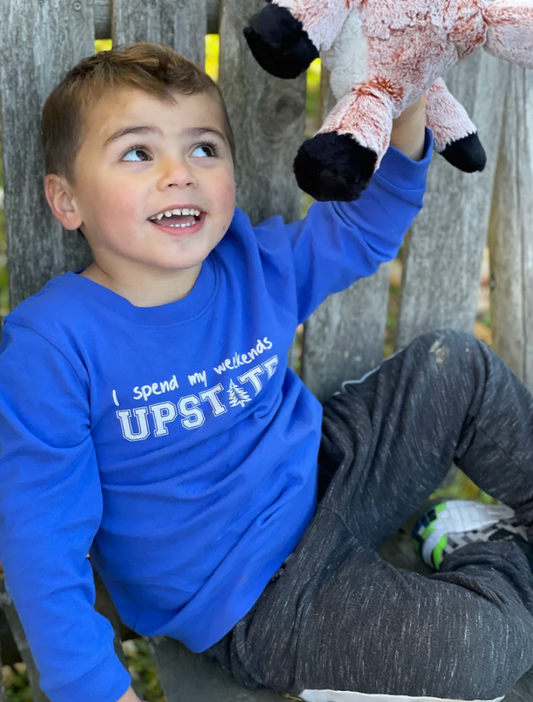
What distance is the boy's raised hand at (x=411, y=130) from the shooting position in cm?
137

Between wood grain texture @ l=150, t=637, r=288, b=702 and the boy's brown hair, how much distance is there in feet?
3.03

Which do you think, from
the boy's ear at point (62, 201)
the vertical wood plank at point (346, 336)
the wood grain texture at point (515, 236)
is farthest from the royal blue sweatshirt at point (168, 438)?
the wood grain texture at point (515, 236)

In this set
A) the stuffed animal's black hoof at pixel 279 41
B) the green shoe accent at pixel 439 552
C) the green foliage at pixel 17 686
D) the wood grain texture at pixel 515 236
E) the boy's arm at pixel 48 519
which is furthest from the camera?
the green foliage at pixel 17 686

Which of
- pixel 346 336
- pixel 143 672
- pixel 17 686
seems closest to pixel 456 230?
pixel 346 336

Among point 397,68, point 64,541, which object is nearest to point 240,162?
point 397,68

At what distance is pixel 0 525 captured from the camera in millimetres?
1275

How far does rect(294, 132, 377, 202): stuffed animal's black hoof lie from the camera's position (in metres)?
1.08

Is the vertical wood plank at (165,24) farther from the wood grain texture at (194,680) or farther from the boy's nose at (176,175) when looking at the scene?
the wood grain texture at (194,680)

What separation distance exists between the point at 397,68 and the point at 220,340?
0.58 metres

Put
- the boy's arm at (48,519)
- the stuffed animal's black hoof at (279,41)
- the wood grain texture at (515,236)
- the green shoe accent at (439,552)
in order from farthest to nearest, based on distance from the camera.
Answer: the wood grain texture at (515,236) → the green shoe accent at (439,552) → the boy's arm at (48,519) → the stuffed animal's black hoof at (279,41)

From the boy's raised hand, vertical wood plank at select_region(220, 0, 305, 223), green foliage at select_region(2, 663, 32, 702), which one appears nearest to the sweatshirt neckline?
vertical wood plank at select_region(220, 0, 305, 223)

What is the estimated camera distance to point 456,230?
1857mm

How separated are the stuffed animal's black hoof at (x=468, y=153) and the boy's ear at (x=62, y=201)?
69 cm

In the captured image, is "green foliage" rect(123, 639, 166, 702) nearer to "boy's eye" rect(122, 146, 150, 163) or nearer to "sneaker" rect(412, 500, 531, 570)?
"sneaker" rect(412, 500, 531, 570)
